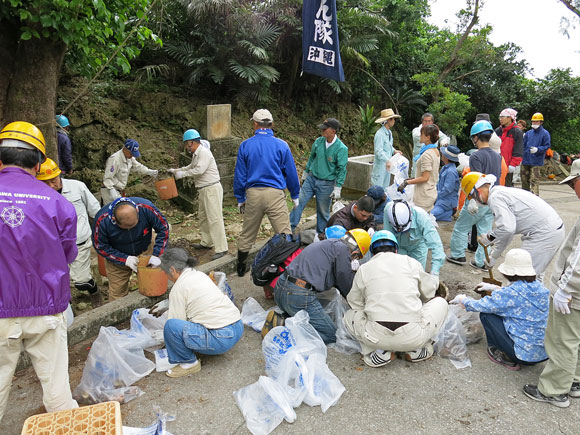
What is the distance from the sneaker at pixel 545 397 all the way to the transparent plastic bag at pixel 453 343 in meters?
0.51

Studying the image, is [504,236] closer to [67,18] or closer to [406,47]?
[67,18]

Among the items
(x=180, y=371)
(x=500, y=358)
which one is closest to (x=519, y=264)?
(x=500, y=358)

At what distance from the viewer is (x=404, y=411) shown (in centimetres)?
329

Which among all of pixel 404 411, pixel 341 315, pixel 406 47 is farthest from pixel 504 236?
pixel 406 47

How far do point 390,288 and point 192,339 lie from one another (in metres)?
1.62

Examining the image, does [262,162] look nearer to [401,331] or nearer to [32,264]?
[401,331]

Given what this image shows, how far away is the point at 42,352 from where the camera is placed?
9.14ft

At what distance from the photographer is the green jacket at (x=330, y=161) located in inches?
253

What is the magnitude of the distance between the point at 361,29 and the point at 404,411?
11618mm

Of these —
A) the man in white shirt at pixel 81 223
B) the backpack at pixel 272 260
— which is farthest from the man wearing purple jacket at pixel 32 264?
the backpack at pixel 272 260

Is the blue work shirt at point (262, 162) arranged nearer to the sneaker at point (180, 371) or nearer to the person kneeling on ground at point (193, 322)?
the person kneeling on ground at point (193, 322)

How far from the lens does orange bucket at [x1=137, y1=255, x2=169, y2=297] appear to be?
455cm

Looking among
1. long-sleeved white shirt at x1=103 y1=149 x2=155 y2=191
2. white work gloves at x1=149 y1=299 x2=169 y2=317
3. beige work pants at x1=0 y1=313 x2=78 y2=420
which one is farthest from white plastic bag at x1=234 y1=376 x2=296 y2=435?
long-sleeved white shirt at x1=103 y1=149 x2=155 y2=191

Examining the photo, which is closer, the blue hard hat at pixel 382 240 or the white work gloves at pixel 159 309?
the blue hard hat at pixel 382 240
